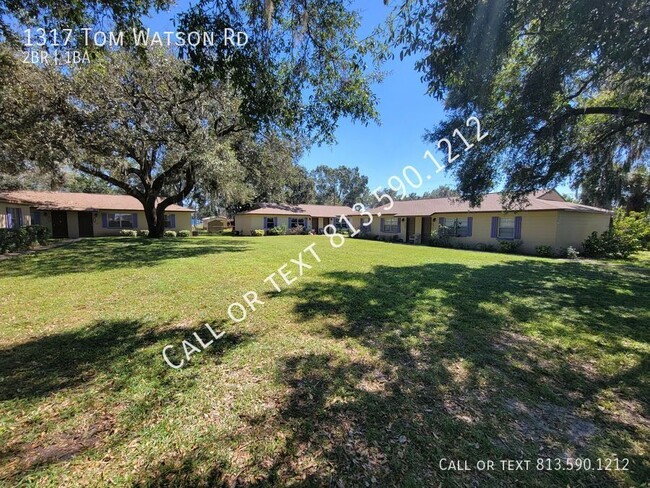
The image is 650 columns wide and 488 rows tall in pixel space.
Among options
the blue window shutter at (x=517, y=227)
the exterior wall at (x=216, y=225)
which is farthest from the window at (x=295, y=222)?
the blue window shutter at (x=517, y=227)

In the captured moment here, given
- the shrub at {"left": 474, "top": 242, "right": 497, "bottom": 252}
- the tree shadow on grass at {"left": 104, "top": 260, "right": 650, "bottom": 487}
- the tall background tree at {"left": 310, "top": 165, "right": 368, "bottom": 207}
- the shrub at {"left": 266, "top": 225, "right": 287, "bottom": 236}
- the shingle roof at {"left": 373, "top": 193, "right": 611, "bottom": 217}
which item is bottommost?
the tree shadow on grass at {"left": 104, "top": 260, "right": 650, "bottom": 487}

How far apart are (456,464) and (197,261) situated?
402 inches

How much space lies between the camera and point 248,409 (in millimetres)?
2822

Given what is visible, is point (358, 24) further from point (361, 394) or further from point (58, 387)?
point (58, 387)

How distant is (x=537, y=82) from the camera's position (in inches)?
288

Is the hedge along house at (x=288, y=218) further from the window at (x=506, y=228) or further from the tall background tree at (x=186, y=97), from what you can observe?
the window at (x=506, y=228)

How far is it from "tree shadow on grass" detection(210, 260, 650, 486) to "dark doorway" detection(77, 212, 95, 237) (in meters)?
24.9

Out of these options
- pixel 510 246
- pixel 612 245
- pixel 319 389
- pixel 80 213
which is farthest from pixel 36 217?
pixel 612 245

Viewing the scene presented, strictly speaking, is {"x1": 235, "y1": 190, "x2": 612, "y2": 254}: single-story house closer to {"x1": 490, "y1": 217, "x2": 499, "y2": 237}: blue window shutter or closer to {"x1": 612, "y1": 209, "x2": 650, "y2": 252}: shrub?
{"x1": 490, "y1": 217, "x2": 499, "y2": 237}: blue window shutter

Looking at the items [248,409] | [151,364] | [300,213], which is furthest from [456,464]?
[300,213]

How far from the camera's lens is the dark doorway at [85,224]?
23.0 metres

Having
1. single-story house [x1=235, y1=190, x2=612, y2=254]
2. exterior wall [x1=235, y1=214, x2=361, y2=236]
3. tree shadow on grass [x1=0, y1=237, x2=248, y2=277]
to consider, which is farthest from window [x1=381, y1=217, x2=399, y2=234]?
tree shadow on grass [x1=0, y1=237, x2=248, y2=277]

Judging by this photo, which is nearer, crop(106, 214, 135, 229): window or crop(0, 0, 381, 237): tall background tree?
crop(0, 0, 381, 237): tall background tree

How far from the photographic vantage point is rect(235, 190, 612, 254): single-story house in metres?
15.8
